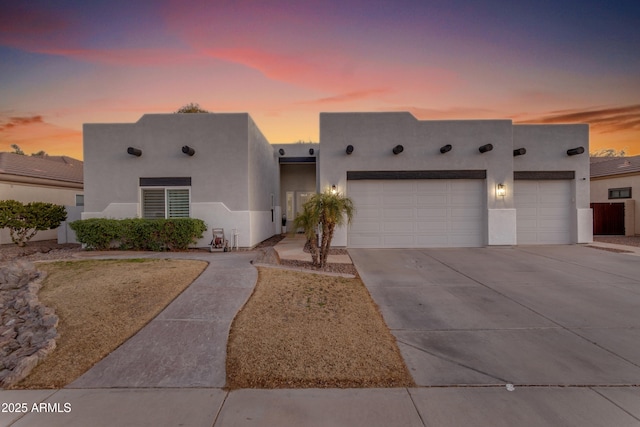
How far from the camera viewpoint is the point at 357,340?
3.55 m

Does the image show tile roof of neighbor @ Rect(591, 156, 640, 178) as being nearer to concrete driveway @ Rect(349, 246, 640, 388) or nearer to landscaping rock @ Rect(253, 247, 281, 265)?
concrete driveway @ Rect(349, 246, 640, 388)

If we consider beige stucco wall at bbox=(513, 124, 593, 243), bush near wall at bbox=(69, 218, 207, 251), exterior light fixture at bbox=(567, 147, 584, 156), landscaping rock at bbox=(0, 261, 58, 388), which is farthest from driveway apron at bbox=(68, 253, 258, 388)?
exterior light fixture at bbox=(567, 147, 584, 156)

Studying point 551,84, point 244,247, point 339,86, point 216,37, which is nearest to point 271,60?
point 216,37

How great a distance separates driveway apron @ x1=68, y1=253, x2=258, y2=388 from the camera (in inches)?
110

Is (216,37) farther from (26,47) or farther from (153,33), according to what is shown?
(26,47)

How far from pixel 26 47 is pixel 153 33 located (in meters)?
4.72

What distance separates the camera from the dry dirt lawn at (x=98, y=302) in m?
3.06

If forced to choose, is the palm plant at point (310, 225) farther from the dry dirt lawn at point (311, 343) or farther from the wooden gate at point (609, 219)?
the wooden gate at point (609, 219)

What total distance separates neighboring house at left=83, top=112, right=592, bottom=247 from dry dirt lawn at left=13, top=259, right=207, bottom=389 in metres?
→ 3.62

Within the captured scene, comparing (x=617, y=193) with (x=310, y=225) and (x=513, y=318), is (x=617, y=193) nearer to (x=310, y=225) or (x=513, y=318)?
(x=513, y=318)

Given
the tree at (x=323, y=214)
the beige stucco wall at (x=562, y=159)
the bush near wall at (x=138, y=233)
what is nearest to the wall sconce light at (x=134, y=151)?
the bush near wall at (x=138, y=233)

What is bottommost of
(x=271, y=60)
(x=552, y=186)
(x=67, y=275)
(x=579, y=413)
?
(x=579, y=413)

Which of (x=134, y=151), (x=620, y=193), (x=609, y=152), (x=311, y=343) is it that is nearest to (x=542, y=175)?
(x=620, y=193)

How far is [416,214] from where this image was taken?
1069cm
